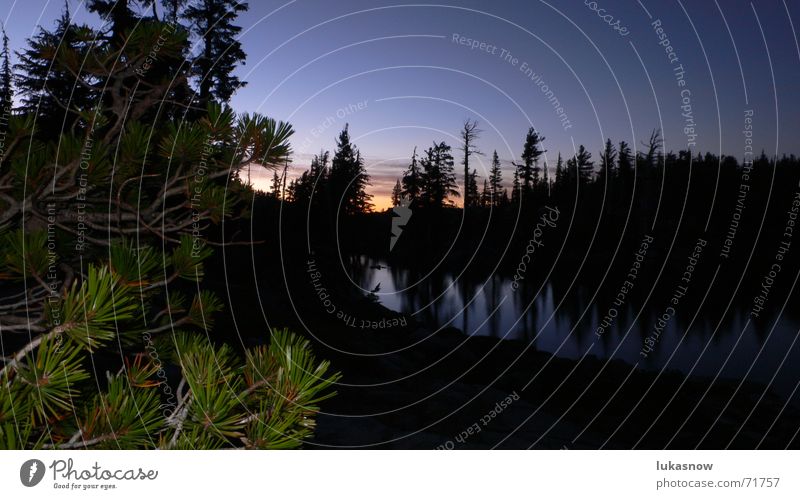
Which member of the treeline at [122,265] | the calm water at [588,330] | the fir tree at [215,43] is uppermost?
the fir tree at [215,43]

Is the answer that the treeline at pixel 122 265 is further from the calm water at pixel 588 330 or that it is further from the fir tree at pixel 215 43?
the calm water at pixel 588 330

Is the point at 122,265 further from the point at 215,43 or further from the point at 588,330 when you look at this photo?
the point at 588,330

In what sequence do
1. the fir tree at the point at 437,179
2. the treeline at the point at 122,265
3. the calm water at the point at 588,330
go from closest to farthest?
the treeline at the point at 122,265 < the fir tree at the point at 437,179 < the calm water at the point at 588,330

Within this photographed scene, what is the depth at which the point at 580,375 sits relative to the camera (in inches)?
429

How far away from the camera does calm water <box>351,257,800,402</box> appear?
1105 centimetres

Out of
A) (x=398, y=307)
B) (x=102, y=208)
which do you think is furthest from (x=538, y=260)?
(x=102, y=208)

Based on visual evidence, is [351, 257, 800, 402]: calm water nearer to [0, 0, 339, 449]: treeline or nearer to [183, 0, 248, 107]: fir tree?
[183, 0, 248, 107]: fir tree

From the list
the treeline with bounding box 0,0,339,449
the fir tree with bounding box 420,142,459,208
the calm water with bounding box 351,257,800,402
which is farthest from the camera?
the calm water with bounding box 351,257,800,402

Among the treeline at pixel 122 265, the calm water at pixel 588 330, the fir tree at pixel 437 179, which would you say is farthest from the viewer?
the calm water at pixel 588 330

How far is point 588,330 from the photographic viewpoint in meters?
18.9

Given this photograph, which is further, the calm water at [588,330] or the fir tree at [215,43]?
the calm water at [588,330]

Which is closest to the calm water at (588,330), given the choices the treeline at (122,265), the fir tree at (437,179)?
the fir tree at (437,179)

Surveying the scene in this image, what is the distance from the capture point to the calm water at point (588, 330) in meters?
11.0

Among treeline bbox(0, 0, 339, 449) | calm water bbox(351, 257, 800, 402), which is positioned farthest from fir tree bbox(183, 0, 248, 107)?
calm water bbox(351, 257, 800, 402)
